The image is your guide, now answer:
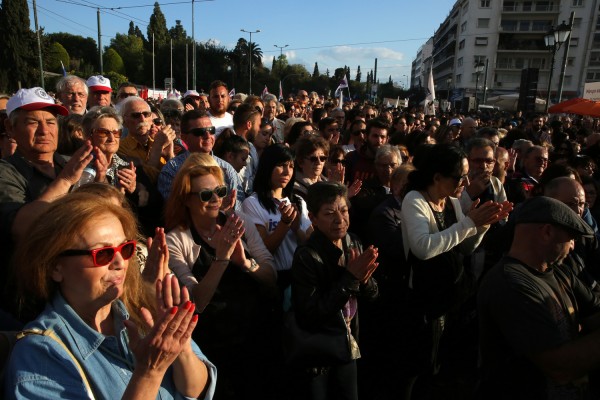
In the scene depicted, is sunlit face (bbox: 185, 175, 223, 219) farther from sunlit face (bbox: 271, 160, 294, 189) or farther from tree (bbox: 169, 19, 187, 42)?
tree (bbox: 169, 19, 187, 42)

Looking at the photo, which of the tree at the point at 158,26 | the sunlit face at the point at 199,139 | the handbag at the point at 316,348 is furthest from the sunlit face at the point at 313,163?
the tree at the point at 158,26

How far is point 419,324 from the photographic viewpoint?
319 centimetres

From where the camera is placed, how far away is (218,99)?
6.61m

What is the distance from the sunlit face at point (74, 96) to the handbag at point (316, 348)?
13.6 ft

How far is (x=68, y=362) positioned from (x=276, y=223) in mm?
2276

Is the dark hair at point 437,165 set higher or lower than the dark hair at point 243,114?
lower

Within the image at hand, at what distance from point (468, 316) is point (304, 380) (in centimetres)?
238

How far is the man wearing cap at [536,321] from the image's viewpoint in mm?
2010

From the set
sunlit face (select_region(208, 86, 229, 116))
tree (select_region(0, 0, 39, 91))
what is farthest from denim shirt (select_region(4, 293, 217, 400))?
tree (select_region(0, 0, 39, 91))

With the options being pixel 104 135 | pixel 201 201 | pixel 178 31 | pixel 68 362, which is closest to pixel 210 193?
pixel 201 201

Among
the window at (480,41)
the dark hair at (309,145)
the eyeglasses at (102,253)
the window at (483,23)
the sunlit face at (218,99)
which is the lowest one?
the eyeglasses at (102,253)

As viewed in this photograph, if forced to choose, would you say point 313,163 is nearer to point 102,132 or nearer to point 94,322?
point 102,132

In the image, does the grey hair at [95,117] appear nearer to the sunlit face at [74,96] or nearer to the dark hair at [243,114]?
the sunlit face at [74,96]

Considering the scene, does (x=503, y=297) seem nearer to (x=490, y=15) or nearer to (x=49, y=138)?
(x=49, y=138)
